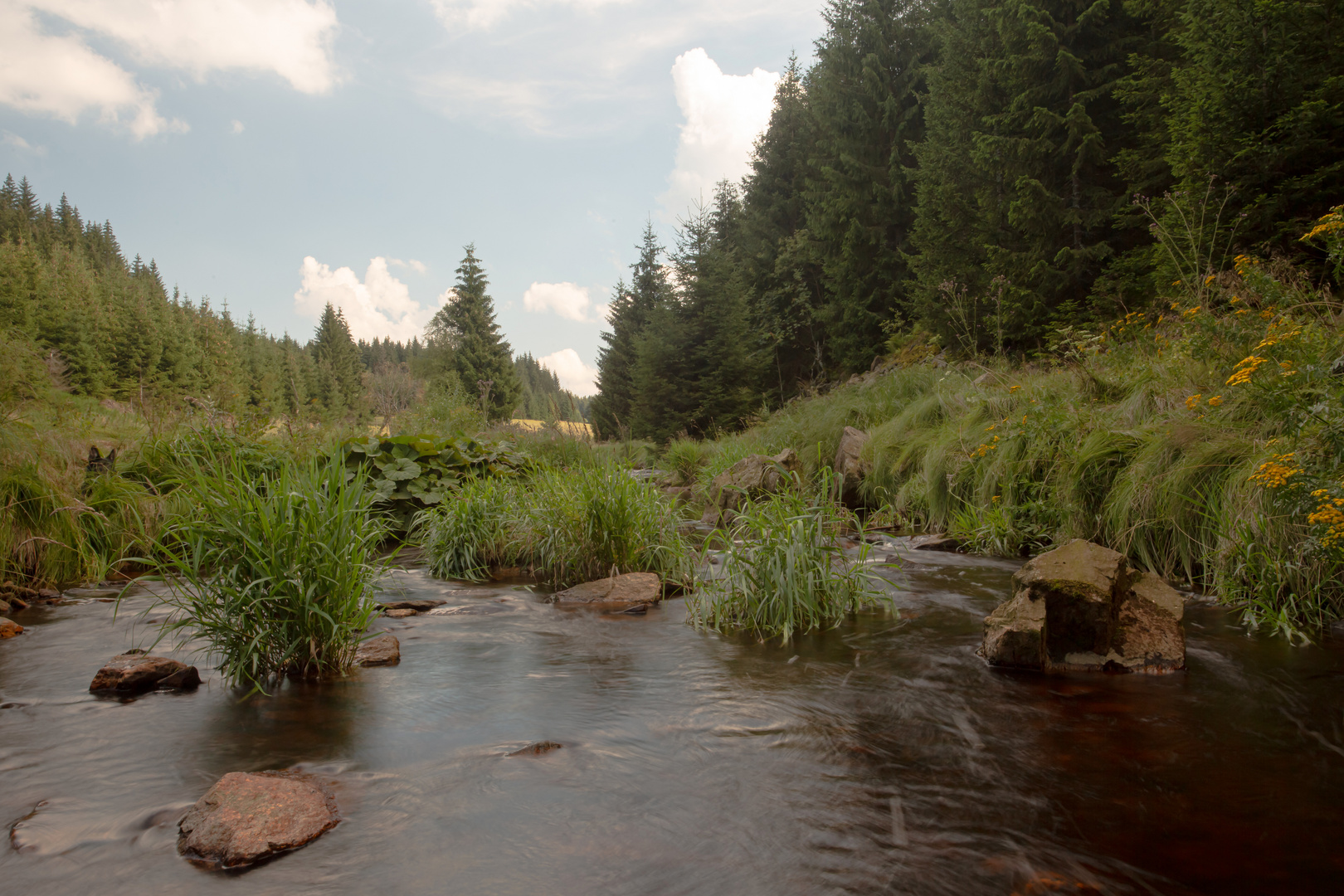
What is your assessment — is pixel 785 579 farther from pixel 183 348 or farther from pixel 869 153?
pixel 183 348

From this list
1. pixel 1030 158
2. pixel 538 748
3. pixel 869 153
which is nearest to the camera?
pixel 538 748

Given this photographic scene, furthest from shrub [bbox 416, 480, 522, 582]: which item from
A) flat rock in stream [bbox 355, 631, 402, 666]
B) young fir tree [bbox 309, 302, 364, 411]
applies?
young fir tree [bbox 309, 302, 364, 411]

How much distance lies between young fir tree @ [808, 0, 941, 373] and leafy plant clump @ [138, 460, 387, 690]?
16.1 meters

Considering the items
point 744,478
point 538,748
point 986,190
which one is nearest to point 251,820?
point 538,748

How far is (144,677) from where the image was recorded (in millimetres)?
2922

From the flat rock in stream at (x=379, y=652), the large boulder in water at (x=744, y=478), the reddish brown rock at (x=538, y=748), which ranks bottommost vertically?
the reddish brown rock at (x=538, y=748)

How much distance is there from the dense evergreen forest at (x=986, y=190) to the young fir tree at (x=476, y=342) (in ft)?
34.6

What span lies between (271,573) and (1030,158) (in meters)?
13.1

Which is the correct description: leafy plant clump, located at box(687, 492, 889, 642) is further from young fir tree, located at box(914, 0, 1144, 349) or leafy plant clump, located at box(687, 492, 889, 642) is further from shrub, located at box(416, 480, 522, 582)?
young fir tree, located at box(914, 0, 1144, 349)

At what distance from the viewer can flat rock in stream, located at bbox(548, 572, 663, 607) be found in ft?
15.4

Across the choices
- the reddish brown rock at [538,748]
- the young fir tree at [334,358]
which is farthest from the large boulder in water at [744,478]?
the young fir tree at [334,358]

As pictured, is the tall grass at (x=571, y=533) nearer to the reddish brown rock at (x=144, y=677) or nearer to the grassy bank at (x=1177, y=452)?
the grassy bank at (x=1177, y=452)

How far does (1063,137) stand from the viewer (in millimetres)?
11586

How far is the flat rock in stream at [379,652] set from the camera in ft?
10.9
